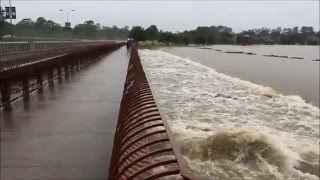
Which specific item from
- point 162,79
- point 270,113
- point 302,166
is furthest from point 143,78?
point 162,79

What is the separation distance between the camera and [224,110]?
1844cm

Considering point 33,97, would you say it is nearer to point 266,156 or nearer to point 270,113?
point 266,156

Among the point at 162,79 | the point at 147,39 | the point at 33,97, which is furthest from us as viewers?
the point at 147,39

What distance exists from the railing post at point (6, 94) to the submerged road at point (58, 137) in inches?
9.1

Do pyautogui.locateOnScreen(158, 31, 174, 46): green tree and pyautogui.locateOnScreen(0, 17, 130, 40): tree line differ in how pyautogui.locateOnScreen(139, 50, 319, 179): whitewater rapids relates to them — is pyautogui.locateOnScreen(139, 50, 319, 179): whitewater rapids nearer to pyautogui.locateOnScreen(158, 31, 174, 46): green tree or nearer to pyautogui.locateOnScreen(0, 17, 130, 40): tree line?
pyautogui.locateOnScreen(0, 17, 130, 40): tree line

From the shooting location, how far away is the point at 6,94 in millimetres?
11039

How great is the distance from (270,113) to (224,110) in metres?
1.92

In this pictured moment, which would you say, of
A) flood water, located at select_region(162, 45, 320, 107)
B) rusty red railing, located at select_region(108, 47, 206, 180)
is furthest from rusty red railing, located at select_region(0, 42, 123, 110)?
flood water, located at select_region(162, 45, 320, 107)

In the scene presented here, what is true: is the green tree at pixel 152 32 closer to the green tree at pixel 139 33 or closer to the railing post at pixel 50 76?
the green tree at pixel 139 33

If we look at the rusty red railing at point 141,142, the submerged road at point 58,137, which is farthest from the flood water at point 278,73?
the rusty red railing at point 141,142

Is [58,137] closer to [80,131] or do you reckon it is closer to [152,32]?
[80,131]

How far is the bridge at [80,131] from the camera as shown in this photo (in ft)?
12.6

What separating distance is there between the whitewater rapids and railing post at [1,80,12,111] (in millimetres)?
3465

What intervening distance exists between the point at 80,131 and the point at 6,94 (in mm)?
3482
